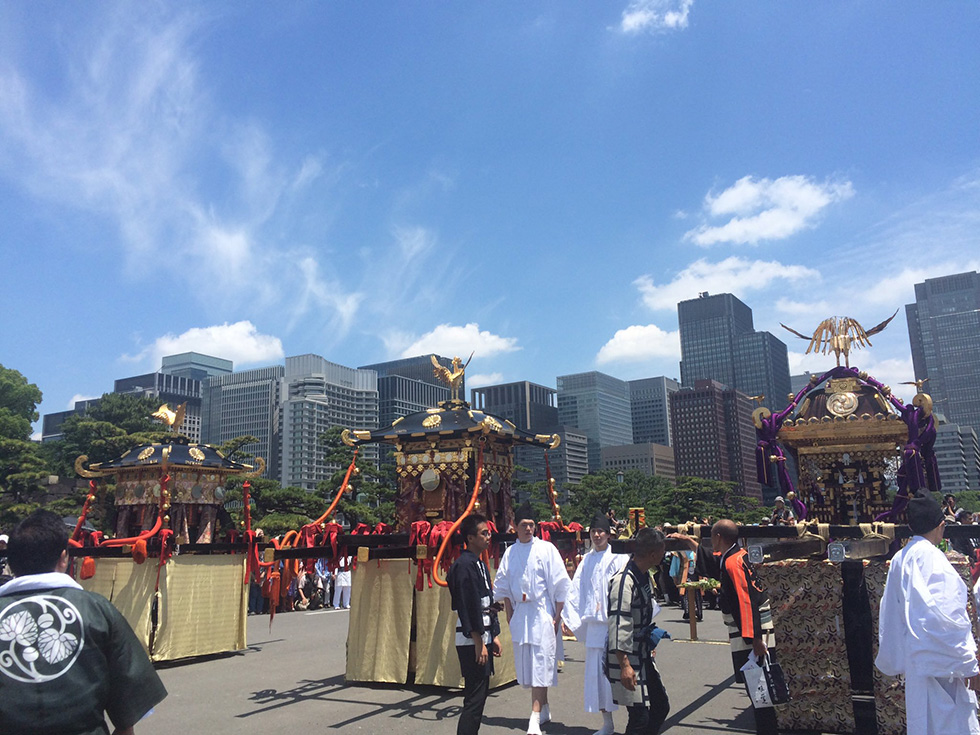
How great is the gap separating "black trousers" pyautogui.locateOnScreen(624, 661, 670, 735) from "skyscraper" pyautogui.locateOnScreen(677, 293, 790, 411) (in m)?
164

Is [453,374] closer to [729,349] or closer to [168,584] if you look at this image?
[168,584]

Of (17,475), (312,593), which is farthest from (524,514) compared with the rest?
(17,475)

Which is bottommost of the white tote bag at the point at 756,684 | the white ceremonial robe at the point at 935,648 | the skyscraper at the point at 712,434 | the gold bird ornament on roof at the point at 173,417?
the white tote bag at the point at 756,684

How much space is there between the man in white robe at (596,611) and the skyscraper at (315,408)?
3026 inches

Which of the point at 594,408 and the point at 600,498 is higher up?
the point at 594,408

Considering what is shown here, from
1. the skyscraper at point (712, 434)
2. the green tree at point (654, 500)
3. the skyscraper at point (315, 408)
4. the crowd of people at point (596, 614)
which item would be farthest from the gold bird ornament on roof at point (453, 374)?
the skyscraper at point (712, 434)

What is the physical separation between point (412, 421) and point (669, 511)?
124ft

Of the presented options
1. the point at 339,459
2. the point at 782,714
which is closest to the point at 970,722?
the point at 782,714

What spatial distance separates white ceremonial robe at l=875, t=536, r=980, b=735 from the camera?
4.36m

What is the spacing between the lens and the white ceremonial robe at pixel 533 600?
21.5ft

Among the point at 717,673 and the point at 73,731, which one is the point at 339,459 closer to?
the point at 717,673

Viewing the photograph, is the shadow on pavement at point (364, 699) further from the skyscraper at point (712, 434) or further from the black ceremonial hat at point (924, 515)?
the skyscraper at point (712, 434)

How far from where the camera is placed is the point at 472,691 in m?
5.77

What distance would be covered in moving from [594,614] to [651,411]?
16672 cm
